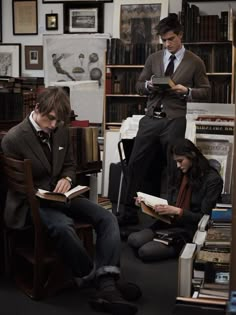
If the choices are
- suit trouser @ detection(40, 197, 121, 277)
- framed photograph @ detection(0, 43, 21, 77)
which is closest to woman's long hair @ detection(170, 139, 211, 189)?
suit trouser @ detection(40, 197, 121, 277)

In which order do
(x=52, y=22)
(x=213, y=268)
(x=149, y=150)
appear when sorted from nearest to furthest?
(x=213, y=268) < (x=149, y=150) < (x=52, y=22)

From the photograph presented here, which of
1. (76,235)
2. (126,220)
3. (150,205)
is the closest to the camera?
(76,235)

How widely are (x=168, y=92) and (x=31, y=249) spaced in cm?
162

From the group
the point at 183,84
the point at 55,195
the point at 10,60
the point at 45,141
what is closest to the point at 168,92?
the point at 183,84

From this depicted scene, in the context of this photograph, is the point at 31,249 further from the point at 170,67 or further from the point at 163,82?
the point at 170,67

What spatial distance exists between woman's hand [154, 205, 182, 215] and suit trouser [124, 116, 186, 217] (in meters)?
0.60

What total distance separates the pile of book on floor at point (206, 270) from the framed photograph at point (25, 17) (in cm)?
414

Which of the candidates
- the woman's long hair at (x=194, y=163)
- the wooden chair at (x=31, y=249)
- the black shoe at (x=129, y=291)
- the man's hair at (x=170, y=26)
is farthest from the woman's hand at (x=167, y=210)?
the man's hair at (x=170, y=26)

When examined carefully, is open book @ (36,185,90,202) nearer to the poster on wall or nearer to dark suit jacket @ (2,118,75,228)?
dark suit jacket @ (2,118,75,228)

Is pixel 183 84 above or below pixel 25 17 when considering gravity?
below

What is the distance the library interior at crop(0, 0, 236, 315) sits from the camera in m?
2.53

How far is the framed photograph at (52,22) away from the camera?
232 inches

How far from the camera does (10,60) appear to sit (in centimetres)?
607

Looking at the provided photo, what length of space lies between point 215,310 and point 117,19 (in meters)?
4.01
